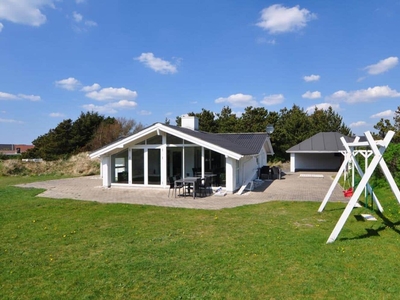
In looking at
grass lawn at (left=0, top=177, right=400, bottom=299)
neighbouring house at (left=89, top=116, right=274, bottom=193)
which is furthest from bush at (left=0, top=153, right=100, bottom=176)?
grass lawn at (left=0, top=177, right=400, bottom=299)

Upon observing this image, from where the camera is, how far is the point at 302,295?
393 centimetres

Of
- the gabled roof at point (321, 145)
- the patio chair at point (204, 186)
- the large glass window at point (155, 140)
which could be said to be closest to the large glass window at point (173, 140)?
the large glass window at point (155, 140)

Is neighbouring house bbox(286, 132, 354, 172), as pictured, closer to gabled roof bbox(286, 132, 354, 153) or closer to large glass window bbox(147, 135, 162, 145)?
gabled roof bbox(286, 132, 354, 153)

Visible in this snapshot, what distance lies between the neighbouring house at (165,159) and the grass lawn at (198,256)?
5.40 meters

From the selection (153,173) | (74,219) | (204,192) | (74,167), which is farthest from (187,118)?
(74,219)

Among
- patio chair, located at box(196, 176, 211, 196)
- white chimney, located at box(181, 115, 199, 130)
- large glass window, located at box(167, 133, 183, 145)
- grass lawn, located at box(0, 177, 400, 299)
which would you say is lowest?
grass lawn, located at box(0, 177, 400, 299)

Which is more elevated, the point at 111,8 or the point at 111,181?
the point at 111,8

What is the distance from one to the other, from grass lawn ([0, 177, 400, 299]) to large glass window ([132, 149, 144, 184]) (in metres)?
6.38

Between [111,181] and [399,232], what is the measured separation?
13.2 metres

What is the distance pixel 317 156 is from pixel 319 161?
21.6 inches

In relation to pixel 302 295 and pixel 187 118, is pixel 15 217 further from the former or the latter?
pixel 187 118

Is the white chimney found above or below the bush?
above

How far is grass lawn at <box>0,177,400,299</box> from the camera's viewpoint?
4.12 meters

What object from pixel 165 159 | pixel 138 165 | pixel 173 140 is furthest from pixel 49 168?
pixel 173 140
